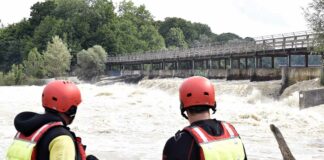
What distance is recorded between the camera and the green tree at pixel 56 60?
71500 mm

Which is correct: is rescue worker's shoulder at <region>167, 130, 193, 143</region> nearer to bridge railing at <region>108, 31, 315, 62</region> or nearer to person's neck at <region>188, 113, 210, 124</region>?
person's neck at <region>188, 113, 210, 124</region>

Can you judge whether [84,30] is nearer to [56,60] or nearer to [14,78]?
[56,60]

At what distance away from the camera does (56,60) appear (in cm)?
7181

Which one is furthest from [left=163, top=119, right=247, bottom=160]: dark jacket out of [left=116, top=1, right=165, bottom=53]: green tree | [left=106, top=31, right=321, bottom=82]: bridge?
[left=116, top=1, right=165, bottom=53]: green tree

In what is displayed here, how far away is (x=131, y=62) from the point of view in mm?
70125

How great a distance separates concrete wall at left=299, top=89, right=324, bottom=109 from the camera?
813 inches

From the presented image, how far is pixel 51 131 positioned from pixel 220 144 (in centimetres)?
97

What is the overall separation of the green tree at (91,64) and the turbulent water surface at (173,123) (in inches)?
1678

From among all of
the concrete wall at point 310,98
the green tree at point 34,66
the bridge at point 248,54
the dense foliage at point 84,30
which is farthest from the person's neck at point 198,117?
the dense foliage at point 84,30

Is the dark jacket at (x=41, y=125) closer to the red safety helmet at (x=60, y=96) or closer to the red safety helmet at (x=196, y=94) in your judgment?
the red safety helmet at (x=60, y=96)

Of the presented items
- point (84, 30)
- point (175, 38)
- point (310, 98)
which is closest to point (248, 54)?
point (310, 98)

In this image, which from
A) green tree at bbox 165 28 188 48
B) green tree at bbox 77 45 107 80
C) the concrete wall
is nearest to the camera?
the concrete wall

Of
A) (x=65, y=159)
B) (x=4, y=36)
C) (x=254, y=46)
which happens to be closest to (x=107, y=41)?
(x=4, y=36)

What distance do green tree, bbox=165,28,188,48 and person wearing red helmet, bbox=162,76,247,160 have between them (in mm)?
109100
